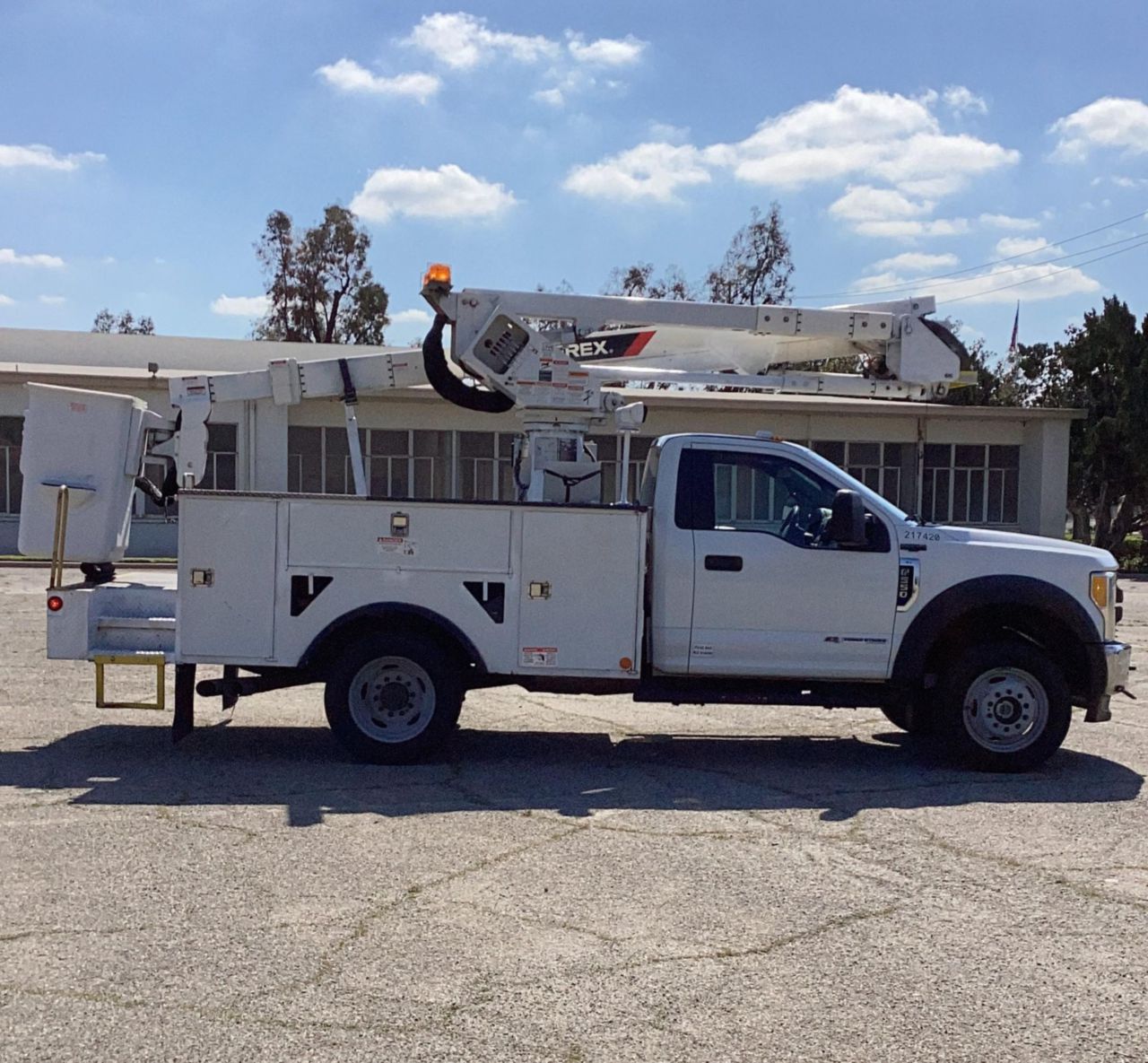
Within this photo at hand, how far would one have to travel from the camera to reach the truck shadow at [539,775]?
7.31 m

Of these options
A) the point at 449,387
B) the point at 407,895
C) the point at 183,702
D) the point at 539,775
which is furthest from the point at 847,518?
the point at 183,702

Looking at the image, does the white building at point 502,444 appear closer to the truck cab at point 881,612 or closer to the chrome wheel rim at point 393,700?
the truck cab at point 881,612

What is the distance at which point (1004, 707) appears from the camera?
8.32m

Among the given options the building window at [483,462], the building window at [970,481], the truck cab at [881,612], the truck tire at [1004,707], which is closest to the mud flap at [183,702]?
the truck cab at [881,612]

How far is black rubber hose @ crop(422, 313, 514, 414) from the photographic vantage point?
950cm

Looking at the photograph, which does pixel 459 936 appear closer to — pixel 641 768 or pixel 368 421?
pixel 641 768

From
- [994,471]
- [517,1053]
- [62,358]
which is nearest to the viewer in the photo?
[517,1053]

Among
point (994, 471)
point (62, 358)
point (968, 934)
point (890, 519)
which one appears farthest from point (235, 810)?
point (62, 358)

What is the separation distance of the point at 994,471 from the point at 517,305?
98.4 ft

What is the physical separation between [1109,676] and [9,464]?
2954 cm

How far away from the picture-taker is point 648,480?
8.70m

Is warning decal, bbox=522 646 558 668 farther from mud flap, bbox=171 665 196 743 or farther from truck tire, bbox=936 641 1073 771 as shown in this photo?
truck tire, bbox=936 641 1073 771

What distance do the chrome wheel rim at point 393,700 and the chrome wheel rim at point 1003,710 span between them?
142 inches

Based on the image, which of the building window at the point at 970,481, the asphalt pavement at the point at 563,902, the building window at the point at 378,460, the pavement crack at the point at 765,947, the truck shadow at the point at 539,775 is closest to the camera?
the asphalt pavement at the point at 563,902
